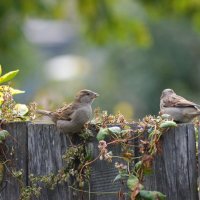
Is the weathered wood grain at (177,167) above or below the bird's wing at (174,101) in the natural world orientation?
below

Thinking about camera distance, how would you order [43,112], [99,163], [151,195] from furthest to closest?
[43,112] < [99,163] < [151,195]

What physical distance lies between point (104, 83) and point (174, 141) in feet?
71.8

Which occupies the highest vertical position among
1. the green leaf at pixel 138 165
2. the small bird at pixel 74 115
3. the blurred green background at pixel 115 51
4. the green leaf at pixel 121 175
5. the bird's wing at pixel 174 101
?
the blurred green background at pixel 115 51

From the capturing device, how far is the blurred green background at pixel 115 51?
10.8 metres

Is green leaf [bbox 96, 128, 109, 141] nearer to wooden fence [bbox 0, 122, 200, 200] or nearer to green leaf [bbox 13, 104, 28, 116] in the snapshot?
wooden fence [bbox 0, 122, 200, 200]

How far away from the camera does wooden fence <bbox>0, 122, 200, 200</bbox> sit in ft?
17.3

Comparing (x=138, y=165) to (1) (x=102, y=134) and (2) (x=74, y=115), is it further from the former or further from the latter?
(2) (x=74, y=115)

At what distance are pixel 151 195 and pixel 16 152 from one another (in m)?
1.09

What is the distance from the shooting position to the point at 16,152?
5.66 meters

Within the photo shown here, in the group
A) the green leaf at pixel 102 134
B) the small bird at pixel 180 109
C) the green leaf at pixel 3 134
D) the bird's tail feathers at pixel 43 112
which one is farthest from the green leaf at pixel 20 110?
the small bird at pixel 180 109

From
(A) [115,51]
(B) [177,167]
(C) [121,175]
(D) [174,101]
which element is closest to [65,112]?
(C) [121,175]

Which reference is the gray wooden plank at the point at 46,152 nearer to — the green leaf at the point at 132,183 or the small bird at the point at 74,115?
the small bird at the point at 74,115

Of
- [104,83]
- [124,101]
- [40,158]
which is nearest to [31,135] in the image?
[40,158]

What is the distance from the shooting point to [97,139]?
536 cm
